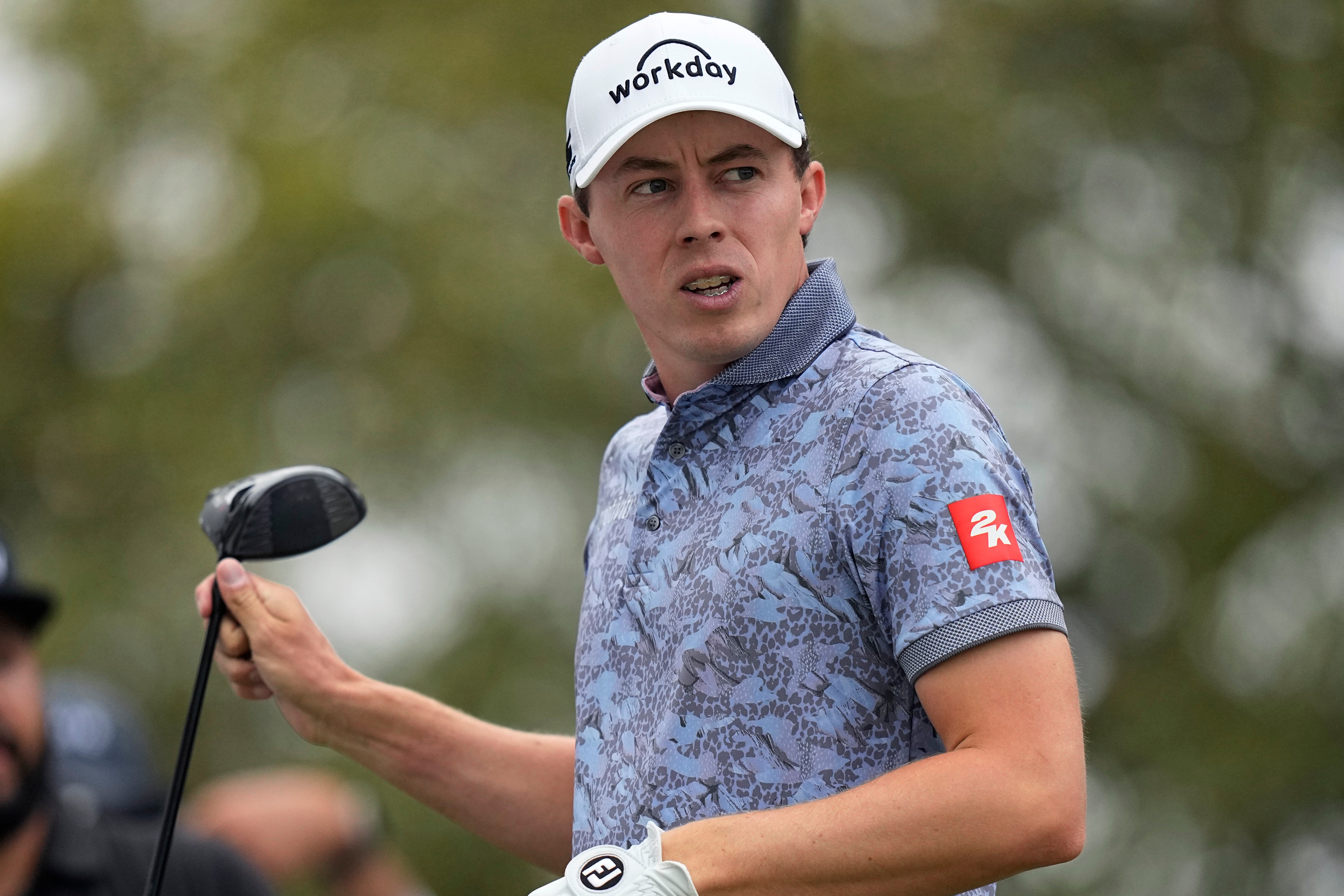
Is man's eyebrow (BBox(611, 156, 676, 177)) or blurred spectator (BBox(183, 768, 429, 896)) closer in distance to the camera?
man's eyebrow (BBox(611, 156, 676, 177))

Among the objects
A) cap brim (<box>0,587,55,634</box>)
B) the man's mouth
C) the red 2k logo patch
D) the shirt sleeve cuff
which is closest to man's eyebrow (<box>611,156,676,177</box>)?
the man's mouth

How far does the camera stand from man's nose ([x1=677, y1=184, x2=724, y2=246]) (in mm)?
2621

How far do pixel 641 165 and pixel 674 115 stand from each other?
0.32ft

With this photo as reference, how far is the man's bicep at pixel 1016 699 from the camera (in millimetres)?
2135

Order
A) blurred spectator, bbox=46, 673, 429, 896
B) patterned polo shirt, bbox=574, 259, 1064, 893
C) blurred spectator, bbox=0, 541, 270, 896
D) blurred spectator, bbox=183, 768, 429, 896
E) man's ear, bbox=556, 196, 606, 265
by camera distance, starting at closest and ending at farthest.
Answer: patterned polo shirt, bbox=574, 259, 1064, 893 → man's ear, bbox=556, 196, 606, 265 → blurred spectator, bbox=0, 541, 270, 896 → blurred spectator, bbox=46, 673, 429, 896 → blurred spectator, bbox=183, 768, 429, 896

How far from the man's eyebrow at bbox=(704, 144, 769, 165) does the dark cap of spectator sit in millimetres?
2873

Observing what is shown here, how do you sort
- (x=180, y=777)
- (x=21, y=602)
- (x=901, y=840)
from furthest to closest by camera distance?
(x=21, y=602) < (x=180, y=777) < (x=901, y=840)

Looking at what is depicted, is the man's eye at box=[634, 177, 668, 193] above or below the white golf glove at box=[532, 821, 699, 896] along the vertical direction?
above

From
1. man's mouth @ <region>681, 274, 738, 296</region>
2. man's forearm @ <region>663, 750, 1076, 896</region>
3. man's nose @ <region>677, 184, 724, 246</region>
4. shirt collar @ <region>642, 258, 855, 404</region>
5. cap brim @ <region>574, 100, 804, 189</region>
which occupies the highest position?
cap brim @ <region>574, 100, 804, 189</region>

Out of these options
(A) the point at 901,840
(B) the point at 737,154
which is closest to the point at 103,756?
(B) the point at 737,154

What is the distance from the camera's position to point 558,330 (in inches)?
566

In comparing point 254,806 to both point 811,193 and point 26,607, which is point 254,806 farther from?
point 811,193

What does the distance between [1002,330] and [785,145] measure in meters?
10.9

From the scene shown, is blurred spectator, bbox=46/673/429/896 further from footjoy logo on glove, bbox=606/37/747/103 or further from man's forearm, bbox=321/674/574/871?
footjoy logo on glove, bbox=606/37/747/103
